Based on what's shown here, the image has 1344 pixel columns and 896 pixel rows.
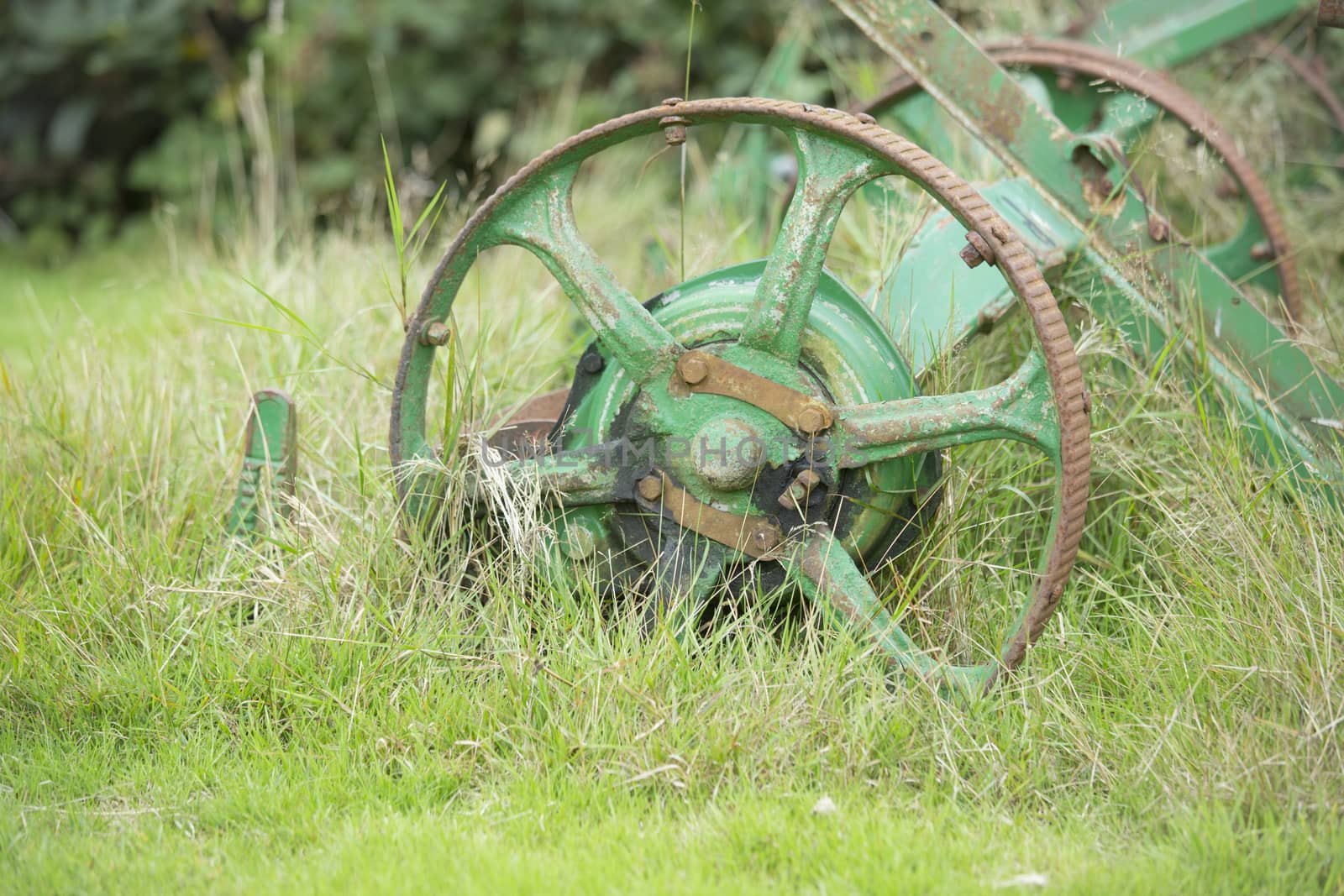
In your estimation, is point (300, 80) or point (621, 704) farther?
point (300, 80)

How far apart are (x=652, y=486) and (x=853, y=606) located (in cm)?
40

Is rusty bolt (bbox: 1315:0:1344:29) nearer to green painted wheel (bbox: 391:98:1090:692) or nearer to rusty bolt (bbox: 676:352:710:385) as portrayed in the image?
green painted wheel (bbox: 391:98:1090:692)

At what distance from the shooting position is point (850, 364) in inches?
86.6

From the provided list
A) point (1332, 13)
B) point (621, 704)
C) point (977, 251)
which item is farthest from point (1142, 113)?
point (621, 704)

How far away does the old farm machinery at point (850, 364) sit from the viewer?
204 cm

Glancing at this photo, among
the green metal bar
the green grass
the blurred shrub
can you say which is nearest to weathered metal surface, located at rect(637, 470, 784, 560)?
the green grass

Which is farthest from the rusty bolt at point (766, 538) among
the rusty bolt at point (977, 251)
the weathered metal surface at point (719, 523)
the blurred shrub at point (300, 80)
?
the blurred shrub at point (300, 80)

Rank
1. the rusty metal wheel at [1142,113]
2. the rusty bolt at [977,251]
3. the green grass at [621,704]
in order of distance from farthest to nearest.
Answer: the rusty metal wheel at [1142,113]
the rusty bolt at [977,251]
the green grass at [621,704]

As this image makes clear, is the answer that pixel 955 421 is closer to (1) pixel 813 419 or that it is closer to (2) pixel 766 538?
(1) pixel 813 419

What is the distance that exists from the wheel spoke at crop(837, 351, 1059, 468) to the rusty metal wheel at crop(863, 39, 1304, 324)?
3.72 feet

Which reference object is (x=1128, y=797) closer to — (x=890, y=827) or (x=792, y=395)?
(x=890, y=827)

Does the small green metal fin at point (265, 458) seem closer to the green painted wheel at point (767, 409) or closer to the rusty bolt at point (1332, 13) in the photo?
the green painted wheel at point (767, 409)

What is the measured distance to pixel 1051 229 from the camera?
257cm

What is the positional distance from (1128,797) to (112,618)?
5.98 feet
